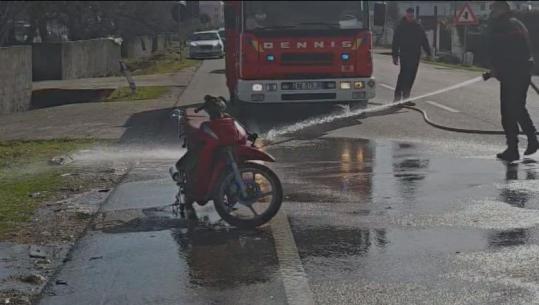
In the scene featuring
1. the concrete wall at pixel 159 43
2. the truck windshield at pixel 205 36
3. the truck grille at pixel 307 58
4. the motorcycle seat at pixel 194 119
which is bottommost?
the concrete wall at pixel 159 43

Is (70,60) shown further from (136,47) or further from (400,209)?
(400,209)

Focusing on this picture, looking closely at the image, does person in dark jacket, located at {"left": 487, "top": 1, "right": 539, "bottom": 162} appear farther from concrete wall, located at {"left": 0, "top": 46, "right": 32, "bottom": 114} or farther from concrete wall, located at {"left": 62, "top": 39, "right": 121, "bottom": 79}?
concrete wall, located at {"left": 62, "top": 39, "right": 121, "bottom": 79}

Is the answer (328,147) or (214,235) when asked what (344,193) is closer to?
(214,235)

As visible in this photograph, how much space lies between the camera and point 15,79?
2031 centimetres

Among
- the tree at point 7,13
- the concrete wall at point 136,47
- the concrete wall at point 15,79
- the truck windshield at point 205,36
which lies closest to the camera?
the concrete wall at point 15,79

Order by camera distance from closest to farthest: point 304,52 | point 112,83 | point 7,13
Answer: point 304,52 < point 112,83 < point 7,13

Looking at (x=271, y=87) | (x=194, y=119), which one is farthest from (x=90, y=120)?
(x=194, y=119)

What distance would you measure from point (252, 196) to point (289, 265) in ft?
4.78

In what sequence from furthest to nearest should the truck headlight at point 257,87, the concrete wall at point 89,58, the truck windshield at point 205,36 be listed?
the truck windshield at point 205,36, the concrete wall at point 89,58, the truck headlight at point 257,87

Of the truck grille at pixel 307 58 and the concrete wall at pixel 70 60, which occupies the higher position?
the truck grille at pixel 307 58

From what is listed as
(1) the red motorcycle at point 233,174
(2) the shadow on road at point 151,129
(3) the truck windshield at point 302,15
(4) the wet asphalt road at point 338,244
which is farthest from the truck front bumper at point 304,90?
(1) the red motorcycle at point 233,174

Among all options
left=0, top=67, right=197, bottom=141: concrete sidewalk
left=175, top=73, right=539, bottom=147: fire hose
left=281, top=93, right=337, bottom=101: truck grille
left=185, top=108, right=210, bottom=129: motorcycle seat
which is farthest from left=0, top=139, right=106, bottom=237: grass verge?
left=281, top=93, right=337, bottom=101: truck grille

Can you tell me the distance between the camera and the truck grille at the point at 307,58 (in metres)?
15.9

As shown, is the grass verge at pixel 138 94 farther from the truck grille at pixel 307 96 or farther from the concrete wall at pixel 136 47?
the concrete wall at pixel 136 47
